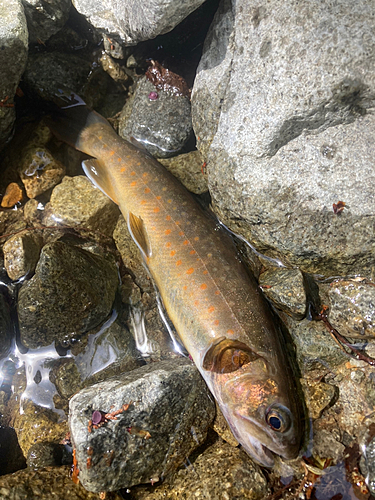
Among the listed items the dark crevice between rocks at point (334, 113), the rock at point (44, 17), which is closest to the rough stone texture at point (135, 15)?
the rock at point (44, 17)

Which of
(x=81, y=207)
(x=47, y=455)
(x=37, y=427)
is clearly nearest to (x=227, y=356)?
(x=47, y=455)

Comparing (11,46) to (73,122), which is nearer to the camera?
(11,46)

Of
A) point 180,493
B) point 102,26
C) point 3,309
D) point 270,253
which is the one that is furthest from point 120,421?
point 102,26

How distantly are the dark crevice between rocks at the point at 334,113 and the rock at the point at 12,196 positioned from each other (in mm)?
3558

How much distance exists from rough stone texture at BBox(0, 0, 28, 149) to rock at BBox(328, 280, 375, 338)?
4.47 meters

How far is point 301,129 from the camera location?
322 centimetres

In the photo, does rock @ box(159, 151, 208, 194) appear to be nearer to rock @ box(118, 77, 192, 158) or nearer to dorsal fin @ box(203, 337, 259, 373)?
rock @ box(118, 77, 192, 158)

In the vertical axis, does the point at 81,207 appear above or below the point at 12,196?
below

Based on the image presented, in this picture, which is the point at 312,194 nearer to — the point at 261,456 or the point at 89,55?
the point at 261,456

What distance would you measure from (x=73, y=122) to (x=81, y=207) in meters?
1.33

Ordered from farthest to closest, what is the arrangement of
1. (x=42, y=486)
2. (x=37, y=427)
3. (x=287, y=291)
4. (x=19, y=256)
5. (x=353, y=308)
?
(x=19, y=256), (x=37, y=427), (x=287, y=291), (x=353, y=308), (x=42, y=486)

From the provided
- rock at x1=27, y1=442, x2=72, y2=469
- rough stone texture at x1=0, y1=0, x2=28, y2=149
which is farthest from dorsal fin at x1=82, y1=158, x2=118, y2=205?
rock at x1=27, y1=442, x2=72, y2=469

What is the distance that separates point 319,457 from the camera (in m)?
3.12

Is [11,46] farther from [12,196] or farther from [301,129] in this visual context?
[301,129]
